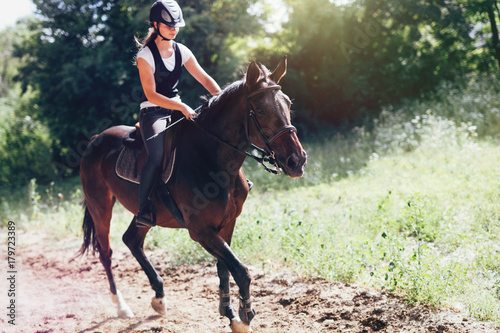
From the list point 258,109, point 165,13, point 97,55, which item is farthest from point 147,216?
point 97,55

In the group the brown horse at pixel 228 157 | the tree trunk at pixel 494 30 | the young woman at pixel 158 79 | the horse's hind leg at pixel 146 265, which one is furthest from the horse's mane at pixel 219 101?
the tree trunk at pixel 494 30

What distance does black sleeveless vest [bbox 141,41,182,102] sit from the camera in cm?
402

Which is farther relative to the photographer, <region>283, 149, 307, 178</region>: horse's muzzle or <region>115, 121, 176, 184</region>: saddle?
<region>115, 121, 176, 184</region>: saddle

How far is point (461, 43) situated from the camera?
617 inches

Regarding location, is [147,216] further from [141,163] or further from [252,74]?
[252,74]

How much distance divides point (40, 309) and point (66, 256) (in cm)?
255

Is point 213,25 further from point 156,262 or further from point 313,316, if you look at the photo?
point 313,316

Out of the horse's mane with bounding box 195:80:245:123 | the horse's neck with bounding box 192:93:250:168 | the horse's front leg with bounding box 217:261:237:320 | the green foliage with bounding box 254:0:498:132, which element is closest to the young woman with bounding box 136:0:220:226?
the horse's mane with bounding box 195:80:245:123

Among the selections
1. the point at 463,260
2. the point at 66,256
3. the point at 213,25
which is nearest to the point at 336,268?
the point at 463,260

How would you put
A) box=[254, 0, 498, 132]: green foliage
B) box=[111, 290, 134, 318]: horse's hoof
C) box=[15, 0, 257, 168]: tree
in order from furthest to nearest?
box=[254, 0, 498, 132]: green foliage < box=[15, 0, 257, 168]: tree < box=[111, 290, 134, 318]: horse's hoof

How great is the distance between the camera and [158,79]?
409 centimetres

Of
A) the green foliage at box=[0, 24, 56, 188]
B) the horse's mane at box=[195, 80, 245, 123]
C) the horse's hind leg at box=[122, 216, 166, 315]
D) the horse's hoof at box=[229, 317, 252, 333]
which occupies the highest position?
the green foliage at box=[0, 24, 56, 188]

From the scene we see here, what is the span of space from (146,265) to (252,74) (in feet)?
8.90

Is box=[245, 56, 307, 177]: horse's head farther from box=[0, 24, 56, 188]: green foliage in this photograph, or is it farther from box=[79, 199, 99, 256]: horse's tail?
box=[0, 24, 56, 188]: green foliage
